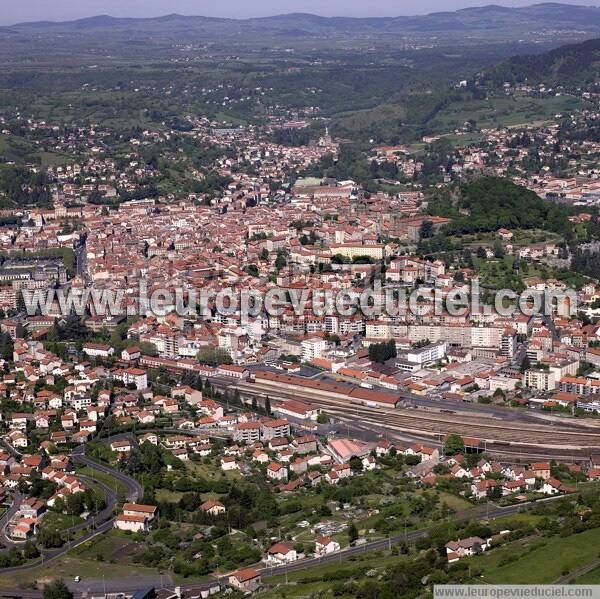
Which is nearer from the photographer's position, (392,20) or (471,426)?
(471,426)

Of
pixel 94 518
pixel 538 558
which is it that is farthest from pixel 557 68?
pixel 538 558

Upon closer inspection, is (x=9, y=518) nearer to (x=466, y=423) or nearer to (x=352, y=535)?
(x=352, y=535)

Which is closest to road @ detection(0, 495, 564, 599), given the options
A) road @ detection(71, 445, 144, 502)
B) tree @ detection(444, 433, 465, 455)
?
road @ detection(71, 445, 144, 502)

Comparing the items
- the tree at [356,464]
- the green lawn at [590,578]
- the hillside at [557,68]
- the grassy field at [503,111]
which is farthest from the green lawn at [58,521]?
the hillside at [557,68]

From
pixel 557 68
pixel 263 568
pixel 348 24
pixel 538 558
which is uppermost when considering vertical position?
pixel 348 24

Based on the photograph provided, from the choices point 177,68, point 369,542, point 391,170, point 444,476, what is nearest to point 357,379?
point 444,476

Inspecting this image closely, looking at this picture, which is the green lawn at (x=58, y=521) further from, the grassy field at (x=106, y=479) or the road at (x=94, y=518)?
the grassy field at (x=106, y=479)
